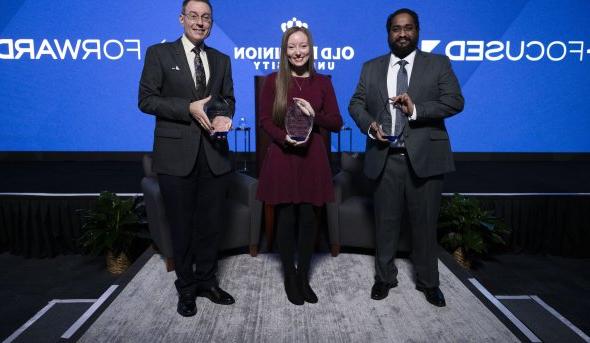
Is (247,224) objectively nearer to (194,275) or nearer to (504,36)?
(194,275)

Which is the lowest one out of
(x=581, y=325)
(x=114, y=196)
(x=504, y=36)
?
(x=581, y=325)

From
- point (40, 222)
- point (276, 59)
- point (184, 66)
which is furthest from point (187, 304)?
point (276, 59)

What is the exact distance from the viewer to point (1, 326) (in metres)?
2.97

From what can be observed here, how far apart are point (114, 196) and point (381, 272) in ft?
8.06

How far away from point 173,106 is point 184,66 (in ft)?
0.66

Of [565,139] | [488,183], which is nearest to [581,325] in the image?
[488,183]

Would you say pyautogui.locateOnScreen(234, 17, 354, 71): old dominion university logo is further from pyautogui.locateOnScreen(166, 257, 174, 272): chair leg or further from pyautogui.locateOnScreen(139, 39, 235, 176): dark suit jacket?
pyautogui.locateOnScreen(139, 39, 235, 176): dark suit jacket

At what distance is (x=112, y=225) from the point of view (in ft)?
12.5

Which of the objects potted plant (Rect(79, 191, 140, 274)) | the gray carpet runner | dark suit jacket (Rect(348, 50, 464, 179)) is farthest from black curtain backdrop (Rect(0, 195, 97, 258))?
dark suit jacket (Rect(348, 50, 464, 179))

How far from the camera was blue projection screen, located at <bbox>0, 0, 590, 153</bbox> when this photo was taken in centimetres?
636

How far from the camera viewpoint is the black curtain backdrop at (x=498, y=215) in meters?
4.18

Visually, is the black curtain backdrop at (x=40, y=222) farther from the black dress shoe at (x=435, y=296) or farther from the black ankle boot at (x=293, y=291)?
the black dress shoe at (x=435, y=296)

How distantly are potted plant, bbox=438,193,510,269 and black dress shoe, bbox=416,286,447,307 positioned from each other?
1525mm

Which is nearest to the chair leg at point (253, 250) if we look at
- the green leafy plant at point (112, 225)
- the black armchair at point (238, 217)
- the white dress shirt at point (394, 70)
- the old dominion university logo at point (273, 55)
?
the black armchair at point (238, 217)
